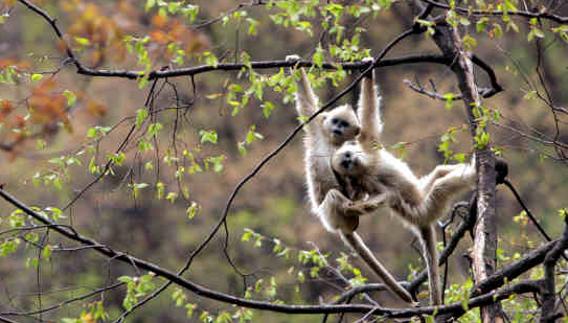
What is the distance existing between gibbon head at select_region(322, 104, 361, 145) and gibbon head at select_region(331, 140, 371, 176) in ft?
1.48

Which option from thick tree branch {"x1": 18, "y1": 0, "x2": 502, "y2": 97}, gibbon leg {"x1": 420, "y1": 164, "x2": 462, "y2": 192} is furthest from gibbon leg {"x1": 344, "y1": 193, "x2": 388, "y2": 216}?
thick tree branch {"x1": 18, "y1": 0, "x2": 502, "y2": 97}

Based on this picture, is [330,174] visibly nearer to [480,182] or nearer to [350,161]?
[350,161]

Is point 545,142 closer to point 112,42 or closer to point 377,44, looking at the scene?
point 112,42

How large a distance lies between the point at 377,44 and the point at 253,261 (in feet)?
20.5

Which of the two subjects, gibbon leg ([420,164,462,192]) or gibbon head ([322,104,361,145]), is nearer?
gibbon leg ([420,164,462,192])

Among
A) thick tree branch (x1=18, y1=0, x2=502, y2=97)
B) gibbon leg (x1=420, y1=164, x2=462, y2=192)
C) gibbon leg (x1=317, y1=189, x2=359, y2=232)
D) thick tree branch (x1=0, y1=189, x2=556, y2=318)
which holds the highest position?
thick tree branch (x1=18, y1=0, x2=502, y2=97)

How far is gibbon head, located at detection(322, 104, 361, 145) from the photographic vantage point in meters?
7.26

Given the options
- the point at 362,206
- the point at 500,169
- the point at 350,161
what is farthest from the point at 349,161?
the point at 500,169

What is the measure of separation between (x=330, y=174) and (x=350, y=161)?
0.30 meters

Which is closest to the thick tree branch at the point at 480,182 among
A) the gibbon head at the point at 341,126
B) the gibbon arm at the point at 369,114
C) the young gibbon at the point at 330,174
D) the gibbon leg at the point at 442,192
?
the gibbon leg at the point at 442,192

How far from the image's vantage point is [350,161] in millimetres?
6656

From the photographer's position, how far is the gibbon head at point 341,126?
726cm

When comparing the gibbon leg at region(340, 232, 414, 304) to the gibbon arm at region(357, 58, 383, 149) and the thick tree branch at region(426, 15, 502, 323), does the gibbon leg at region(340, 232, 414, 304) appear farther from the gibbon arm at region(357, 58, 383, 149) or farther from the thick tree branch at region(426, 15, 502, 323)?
the thick tree branch at region(426, 15, 502, 323)

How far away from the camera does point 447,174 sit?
21.7ft
